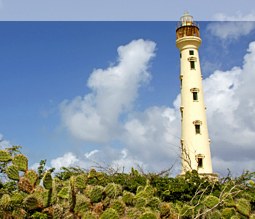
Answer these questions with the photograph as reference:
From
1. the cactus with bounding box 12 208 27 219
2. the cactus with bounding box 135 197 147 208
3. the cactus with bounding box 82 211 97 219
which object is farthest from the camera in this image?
the cactus with bounding box 135 197 147 208

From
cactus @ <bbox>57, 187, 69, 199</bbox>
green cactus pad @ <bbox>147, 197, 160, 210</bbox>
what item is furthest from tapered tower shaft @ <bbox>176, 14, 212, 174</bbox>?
cactus @ <bbox>57, 187, 69, 199</bbox>

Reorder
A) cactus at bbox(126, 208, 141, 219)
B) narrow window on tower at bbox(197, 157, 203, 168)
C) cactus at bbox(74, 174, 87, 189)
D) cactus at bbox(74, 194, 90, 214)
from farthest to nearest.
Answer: narrow window on tower at bbox(197, 157, 203, 168) < cactus at bbox(74, 174, 87, 189) < cactus at bbox(126, 208, 141, 219) < cactus at bbox(74, 194, 90, 214)

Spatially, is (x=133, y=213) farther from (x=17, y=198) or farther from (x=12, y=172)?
(x=12, y=172)

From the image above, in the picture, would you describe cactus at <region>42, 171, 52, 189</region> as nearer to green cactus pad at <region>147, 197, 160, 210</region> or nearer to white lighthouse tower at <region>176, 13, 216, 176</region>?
green cactus pad at <region>147, 197, 160, 210</region>

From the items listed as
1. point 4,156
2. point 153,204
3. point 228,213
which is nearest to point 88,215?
point 4,156

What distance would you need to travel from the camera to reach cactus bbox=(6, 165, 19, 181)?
5.19 m

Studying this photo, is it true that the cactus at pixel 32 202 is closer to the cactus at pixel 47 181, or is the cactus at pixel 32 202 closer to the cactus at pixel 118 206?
the cactus at pixel 47 181

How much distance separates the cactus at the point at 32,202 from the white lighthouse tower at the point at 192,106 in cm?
1640

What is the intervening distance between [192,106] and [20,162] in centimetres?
1837

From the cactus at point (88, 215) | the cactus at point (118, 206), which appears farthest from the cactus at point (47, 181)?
the cactus at point (118, 206)

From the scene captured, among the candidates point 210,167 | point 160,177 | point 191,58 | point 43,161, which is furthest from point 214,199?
point 191,58

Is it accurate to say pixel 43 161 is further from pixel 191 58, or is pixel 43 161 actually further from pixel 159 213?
pixel 191 58

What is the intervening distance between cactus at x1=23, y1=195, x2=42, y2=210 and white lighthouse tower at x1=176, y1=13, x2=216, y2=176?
16.4m

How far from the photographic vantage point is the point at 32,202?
4941 millimetres
